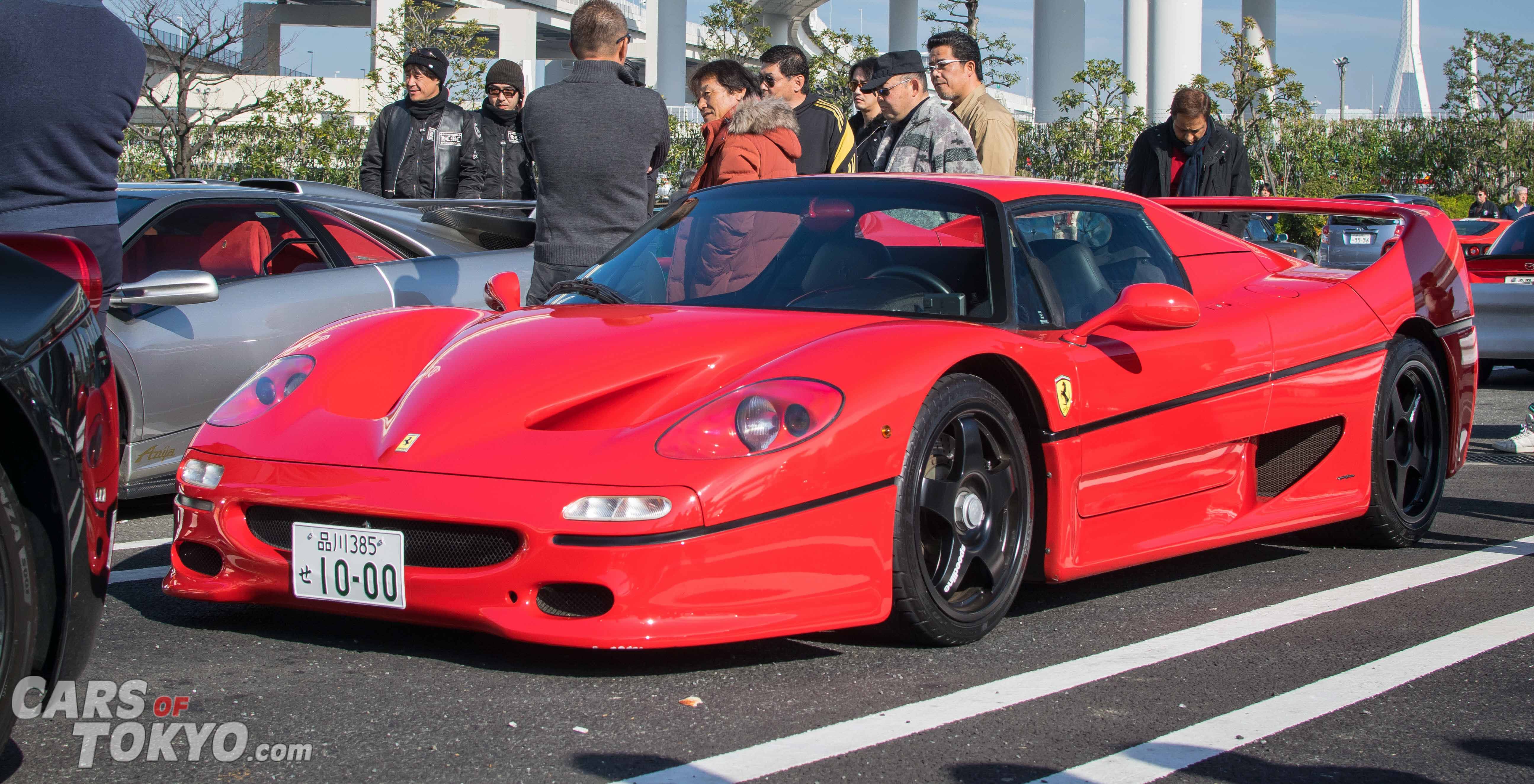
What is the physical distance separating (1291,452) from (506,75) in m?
5.52

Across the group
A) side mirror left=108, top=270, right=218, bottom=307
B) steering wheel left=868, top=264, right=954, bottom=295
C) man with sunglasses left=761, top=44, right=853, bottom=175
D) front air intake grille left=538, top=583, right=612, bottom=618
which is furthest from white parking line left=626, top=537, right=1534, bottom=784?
man with sunglasses left=761, top=44, right=853, bottom=175

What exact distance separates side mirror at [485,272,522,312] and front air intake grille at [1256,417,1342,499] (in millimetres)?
2184

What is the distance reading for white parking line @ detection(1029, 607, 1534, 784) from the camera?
2.52 metres

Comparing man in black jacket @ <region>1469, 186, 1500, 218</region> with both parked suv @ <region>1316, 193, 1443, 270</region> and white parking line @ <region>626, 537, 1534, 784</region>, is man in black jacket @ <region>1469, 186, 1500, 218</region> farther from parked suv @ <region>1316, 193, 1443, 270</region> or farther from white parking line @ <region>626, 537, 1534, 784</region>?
white parking line @ <region>626, 537, 1534, 784</region>

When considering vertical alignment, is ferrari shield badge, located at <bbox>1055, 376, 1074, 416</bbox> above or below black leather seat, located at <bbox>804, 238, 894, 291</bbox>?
below

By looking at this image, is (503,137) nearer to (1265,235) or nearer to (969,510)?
(969,510)

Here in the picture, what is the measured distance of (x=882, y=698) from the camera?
2.94m

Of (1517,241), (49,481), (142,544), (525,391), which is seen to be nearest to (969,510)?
(525,391)

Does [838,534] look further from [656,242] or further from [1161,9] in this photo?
[1161,9]

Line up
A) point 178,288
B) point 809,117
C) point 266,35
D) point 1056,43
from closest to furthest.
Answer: point 178,288, point 809,117, point 1056,43, point 266,35

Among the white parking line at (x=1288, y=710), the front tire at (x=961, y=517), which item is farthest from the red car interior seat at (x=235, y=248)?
the white parking line at (x=1288, y=710)

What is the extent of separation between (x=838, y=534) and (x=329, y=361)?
54.7 inches

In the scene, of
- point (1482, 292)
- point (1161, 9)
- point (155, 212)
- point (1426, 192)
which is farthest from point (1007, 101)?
point (155, 212)

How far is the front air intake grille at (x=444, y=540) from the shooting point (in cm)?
296
